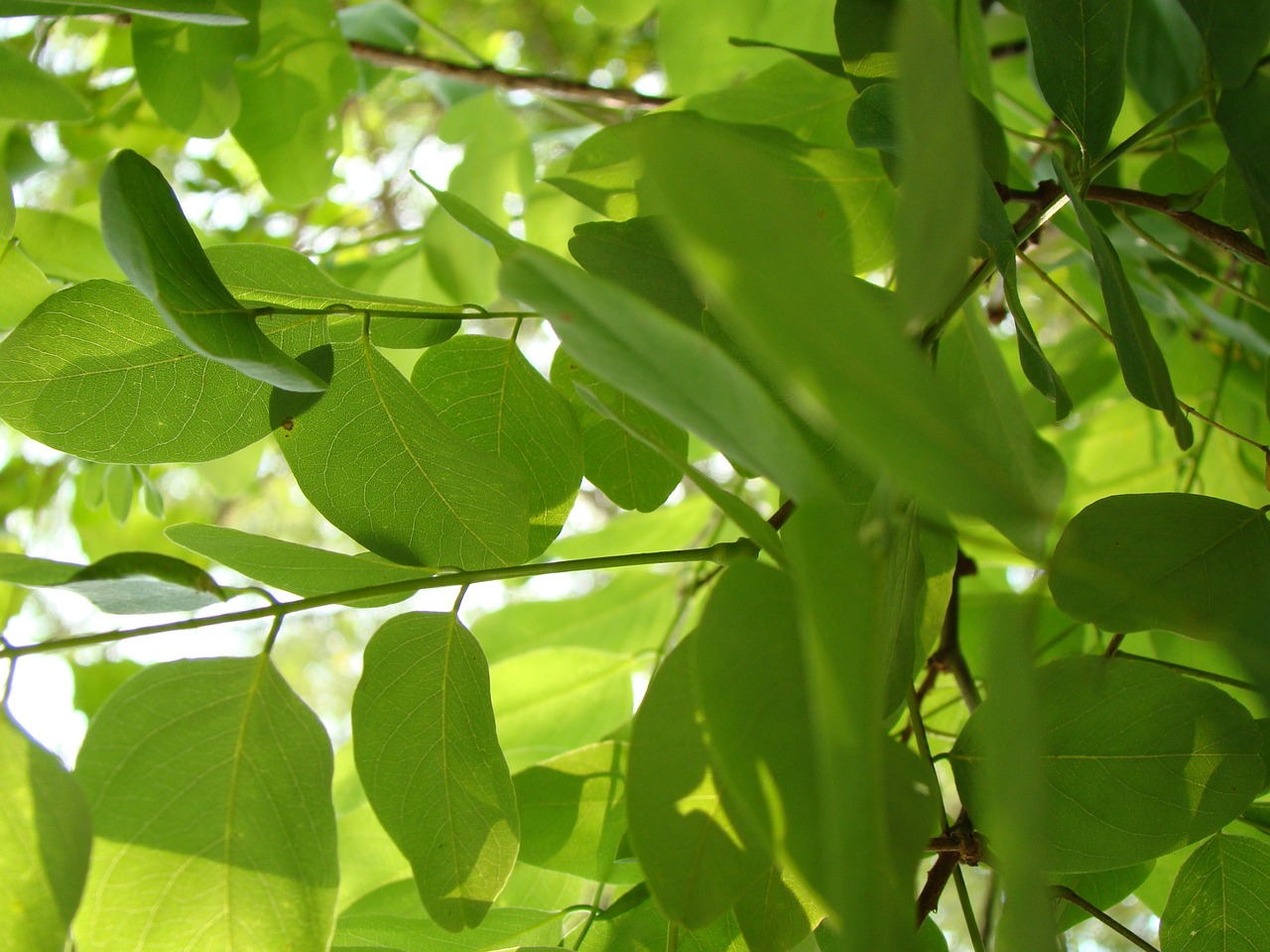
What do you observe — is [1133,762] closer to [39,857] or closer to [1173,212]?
[1173,212]

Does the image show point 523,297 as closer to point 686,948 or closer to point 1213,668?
point 686,948

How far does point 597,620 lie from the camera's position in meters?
0.67

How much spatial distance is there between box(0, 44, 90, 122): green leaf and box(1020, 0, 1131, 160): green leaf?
1.14ft

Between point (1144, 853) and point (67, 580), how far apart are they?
30 centimetres

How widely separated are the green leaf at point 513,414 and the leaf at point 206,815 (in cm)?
11

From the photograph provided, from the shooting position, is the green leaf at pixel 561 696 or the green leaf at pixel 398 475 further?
the green leaf at pixel 561 696

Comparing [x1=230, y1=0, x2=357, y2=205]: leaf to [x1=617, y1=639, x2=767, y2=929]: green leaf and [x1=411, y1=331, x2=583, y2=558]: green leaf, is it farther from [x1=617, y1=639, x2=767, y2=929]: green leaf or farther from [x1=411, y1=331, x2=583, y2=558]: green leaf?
[x1=617, y1=639, x2=767, y2=929]: green leaf

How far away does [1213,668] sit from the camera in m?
0.40

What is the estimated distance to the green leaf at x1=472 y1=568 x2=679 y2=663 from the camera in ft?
2.13

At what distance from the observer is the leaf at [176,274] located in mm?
231

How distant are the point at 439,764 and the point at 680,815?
0.32ft

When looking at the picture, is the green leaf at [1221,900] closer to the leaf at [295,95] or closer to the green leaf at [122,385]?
the green leaf at [122,385]

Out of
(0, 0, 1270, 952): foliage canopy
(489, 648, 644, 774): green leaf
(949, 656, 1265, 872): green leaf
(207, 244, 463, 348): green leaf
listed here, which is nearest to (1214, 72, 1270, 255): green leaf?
(0, 0, 1270, 952): foliage canopy

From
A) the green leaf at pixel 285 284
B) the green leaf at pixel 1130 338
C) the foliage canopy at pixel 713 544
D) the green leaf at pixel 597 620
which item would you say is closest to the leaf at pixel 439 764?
the foliage canopy at pixel 713 544
